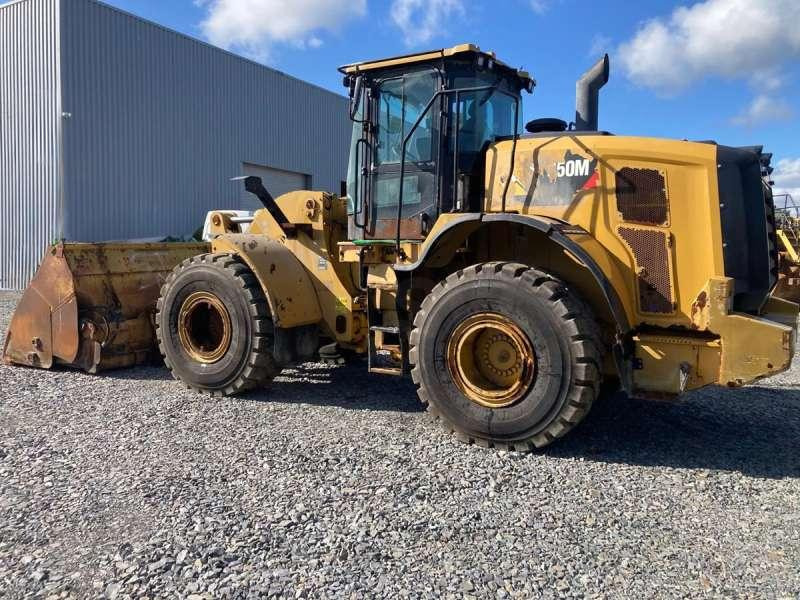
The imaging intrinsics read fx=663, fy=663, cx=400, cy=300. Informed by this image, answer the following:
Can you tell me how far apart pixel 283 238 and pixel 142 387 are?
205cm

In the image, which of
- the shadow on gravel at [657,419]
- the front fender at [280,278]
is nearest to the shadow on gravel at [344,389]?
the shadow on gravel at [657,419]

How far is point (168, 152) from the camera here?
1823cm

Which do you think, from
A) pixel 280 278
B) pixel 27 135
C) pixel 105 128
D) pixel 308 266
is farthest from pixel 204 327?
pixel 27 135

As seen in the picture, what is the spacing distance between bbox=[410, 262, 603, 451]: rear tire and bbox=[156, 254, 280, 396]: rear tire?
1.71 metres

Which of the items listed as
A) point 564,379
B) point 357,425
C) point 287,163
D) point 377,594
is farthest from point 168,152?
point 377,594

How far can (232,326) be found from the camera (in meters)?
6.22

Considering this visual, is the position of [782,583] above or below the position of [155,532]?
below

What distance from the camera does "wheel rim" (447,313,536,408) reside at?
187 inches

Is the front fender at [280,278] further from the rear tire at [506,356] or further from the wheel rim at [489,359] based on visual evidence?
the wheel rim at [489,359]

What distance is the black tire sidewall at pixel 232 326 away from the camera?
6133 millimetres

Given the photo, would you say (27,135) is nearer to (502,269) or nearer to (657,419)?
(502,269)

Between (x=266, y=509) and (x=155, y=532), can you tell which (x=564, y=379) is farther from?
(x=155, y=532)

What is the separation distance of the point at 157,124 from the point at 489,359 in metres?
15.7

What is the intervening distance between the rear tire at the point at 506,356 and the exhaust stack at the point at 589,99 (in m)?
1.95
